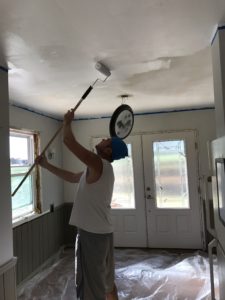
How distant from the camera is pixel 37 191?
3.86 meters

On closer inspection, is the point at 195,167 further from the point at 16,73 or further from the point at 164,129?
the point at 16,73

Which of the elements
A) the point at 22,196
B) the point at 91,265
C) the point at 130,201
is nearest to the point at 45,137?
the point at 22,196

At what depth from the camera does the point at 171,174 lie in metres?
4.39

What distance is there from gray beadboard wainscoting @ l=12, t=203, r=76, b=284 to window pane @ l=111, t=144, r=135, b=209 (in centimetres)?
82

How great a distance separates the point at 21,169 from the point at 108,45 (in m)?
2.26

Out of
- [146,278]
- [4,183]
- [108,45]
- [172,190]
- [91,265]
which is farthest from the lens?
Answer: [172,190]

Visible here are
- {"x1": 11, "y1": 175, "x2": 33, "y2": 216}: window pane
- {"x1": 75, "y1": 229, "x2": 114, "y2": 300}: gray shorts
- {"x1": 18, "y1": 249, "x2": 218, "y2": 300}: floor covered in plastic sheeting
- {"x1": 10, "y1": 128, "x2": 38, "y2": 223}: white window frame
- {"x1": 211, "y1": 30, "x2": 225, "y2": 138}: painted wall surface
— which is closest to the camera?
{"x1": 211, "y1": 30, "x2": 225, "y2": 138}: painted wall surface

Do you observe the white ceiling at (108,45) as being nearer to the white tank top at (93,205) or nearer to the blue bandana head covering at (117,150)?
the blue bandana head covering at (117,150)

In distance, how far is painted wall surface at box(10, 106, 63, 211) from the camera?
3466mm

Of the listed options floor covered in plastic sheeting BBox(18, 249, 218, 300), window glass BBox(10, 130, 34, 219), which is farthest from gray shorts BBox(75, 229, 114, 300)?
window glass BBox(10, 130, 34, 219)

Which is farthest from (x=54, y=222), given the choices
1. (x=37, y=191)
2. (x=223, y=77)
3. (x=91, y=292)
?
(x=223, y=77)

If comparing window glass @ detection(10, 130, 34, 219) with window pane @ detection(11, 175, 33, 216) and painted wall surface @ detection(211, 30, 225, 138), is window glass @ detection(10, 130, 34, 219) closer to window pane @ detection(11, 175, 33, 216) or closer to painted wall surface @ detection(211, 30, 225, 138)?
window pane @ detection(11, 175, 33, 216)

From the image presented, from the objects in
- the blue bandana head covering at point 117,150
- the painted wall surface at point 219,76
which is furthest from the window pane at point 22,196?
the painted wall surface at point 219,76

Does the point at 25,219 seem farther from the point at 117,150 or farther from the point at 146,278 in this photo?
the point at 117,150
